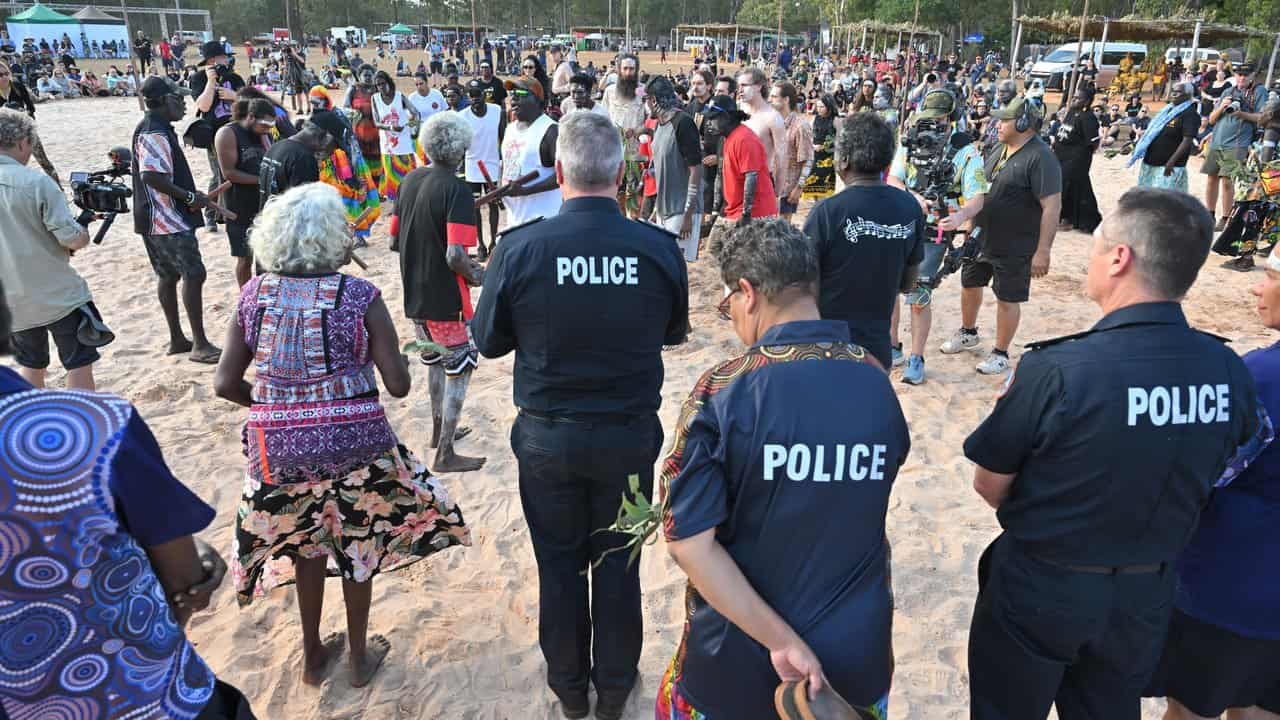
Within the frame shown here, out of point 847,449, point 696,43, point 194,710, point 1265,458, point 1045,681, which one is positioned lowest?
point 1045,681

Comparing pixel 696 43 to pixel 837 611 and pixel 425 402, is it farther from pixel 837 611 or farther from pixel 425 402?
pixel 837 611

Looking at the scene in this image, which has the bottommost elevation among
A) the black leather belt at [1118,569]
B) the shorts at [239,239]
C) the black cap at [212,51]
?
the black leather belt at [1118,569]

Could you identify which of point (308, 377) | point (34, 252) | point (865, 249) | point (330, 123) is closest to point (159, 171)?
point (34, 252)

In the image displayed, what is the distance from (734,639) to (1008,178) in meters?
5.14

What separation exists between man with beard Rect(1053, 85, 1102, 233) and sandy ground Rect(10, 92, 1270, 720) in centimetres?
253

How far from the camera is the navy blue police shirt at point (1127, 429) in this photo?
6.59 ft

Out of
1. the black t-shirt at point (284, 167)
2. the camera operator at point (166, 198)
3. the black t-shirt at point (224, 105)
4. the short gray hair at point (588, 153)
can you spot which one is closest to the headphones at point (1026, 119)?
the short gray hair at point (588, 153)

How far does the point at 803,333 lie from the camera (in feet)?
6.08

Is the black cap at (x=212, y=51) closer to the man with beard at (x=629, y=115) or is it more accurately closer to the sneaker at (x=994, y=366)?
the man with beard at (x=629, y=115)

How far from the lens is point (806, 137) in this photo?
856 cm

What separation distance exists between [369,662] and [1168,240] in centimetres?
334

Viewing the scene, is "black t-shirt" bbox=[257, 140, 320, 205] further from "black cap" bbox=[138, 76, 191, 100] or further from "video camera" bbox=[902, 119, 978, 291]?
"video camera" bbox=[902, 119, 978, 291]

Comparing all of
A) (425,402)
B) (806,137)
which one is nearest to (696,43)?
(806,137)

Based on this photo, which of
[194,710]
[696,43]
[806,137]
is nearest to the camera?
[194,710]
